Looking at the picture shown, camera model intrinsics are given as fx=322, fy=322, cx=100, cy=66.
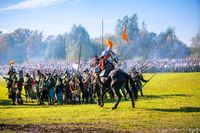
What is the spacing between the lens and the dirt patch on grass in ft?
38.3

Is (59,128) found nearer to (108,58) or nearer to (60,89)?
(108,58)

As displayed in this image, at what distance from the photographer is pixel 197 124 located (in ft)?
39.4

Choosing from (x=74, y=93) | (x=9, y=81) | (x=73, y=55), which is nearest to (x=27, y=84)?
(x=9, y=81)

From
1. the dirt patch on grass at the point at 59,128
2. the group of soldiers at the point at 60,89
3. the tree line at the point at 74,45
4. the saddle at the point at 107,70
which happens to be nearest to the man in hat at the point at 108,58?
the saddle at the point at 107,70

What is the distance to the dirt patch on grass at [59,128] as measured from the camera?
1166cm

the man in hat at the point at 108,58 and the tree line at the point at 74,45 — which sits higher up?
the tree line at the point at 74,45

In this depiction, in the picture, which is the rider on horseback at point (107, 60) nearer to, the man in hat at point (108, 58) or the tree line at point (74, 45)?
the man in hat at point (108, 58)

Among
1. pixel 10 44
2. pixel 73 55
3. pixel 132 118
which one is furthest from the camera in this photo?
pixel 10 44

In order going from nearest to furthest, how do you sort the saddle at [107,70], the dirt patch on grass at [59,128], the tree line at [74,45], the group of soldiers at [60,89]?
1. the dirt patch on grass at [59,128]
2. the saddle at [107,70]
3. the group of soldiers at [60,89]
4. the tree line at [74,45]

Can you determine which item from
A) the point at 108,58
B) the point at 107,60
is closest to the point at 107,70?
the point at 107,60

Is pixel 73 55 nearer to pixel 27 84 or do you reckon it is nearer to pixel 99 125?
pixel 27 84

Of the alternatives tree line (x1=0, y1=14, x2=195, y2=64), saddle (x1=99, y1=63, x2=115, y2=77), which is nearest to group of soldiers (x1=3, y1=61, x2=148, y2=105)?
saddle (x1=99, y1=63, x2=115, y2=77)

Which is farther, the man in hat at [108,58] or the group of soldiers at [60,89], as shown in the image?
the group of soldiers at [60,89]

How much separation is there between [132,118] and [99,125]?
1960 mm
